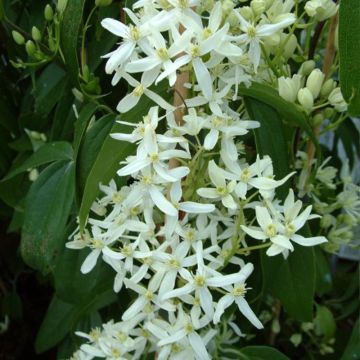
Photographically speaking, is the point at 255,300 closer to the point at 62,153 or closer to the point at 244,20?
the point at 62,153

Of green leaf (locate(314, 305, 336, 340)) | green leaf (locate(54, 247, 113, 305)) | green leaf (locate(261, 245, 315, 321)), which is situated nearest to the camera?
green leaf (locate(261, 245, 315, 321))

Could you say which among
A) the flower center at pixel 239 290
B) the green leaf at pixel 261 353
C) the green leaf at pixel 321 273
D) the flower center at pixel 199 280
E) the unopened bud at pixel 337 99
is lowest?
the green leaf at pixel 321 273

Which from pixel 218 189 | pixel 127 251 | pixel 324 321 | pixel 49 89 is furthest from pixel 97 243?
pixel 324 321

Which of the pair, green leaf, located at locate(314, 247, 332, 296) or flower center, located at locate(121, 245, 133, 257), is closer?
flower center, located at locate(121, 245, 133, 257)

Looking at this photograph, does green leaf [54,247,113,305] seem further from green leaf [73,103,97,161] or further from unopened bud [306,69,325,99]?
unopened bud [306,69,325,99]

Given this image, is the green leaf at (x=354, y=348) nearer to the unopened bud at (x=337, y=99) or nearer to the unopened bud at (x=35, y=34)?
the unopened bud at (x=337, y=99)

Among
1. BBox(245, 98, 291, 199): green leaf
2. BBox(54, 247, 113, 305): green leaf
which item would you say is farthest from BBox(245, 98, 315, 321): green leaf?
BBox(54, 247, 113, 305): green leaf

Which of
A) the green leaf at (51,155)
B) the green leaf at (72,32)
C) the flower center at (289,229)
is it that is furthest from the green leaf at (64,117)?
the flower center at (289,229)
